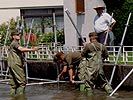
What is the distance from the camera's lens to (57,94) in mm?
15695

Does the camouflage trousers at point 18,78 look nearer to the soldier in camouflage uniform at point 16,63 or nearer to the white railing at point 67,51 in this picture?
the soldier in camouflage uniform at point 16,63

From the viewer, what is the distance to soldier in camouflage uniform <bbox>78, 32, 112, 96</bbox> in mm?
14320

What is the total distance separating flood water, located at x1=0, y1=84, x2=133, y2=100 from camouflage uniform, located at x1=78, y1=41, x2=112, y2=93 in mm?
338

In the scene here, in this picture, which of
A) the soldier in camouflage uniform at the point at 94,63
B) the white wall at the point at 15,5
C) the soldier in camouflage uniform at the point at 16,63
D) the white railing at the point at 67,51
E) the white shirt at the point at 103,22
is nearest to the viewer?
the soldier in camouflage uniform at the point at 94,63

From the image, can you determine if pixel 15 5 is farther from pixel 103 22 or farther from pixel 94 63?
pixel 94 63

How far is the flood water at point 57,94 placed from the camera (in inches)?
575

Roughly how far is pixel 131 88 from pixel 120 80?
543 millimetres

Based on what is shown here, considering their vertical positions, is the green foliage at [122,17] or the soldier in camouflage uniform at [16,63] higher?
the green foliage at [122,17]

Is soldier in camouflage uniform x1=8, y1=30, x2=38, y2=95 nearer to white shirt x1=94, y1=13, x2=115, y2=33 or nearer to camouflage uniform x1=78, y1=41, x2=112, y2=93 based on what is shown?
camouflage uniform x1=78, y1=41, x2=112, y2=93

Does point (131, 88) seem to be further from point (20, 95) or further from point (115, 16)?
point (115, 16)

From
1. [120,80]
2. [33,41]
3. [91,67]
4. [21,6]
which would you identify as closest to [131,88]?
[120,80]

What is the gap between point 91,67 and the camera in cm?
1438

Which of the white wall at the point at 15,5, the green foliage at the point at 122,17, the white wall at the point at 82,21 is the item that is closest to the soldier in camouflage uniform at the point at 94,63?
the green foliage at the point at 122,17

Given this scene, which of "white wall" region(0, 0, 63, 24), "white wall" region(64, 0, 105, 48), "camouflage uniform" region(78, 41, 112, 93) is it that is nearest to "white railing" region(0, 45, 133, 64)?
"camouflage uniform" region(78, 41, 112, 93)
